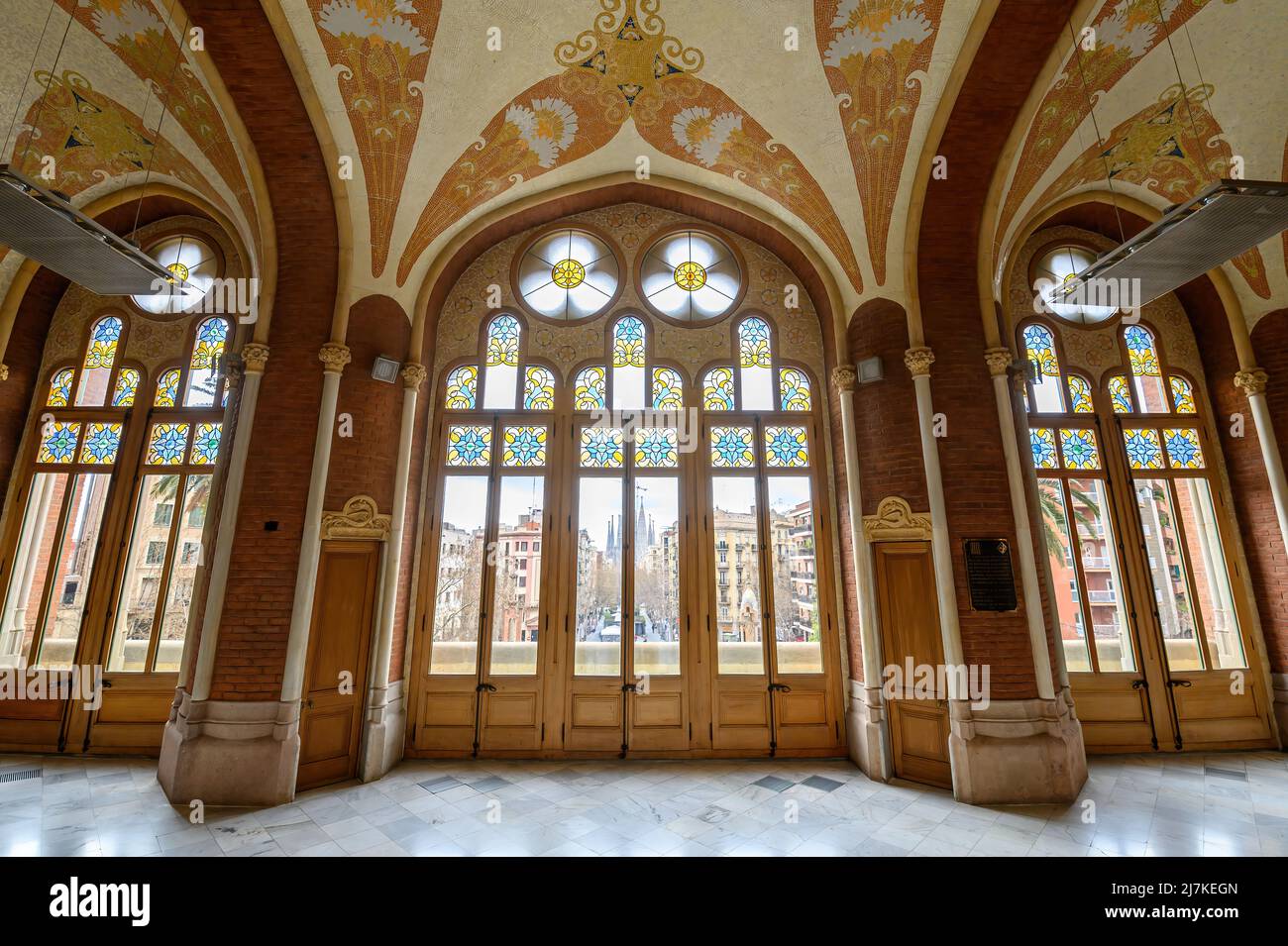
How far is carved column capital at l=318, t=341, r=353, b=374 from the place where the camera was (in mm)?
5125

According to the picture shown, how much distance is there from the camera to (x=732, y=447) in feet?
20.1

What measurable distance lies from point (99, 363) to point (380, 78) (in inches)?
194

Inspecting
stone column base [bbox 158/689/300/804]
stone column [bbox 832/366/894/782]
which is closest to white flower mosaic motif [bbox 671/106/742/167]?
stone column [bbox 832/366/894/782]

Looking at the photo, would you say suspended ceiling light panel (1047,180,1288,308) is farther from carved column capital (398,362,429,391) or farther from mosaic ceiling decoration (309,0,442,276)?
carved column capital (398,362,429,391)

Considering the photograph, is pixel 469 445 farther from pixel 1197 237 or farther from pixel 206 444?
pixel 1197 237

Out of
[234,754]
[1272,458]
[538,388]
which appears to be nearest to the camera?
[234,754]

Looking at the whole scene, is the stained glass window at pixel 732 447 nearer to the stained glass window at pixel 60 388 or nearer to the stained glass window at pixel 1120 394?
the stained glass window at pixel 1120 394

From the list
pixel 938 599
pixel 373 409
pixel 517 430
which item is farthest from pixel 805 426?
pixel 373 409

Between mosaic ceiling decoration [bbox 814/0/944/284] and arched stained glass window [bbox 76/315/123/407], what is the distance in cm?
825

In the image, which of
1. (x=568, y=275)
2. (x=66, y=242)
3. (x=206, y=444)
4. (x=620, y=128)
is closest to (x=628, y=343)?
(x=568, y=275)

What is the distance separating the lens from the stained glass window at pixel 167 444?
6.09 m

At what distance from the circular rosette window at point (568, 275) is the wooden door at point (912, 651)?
418cm

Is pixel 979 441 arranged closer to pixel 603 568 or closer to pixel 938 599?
pixel 938 599

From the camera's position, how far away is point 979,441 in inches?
200
